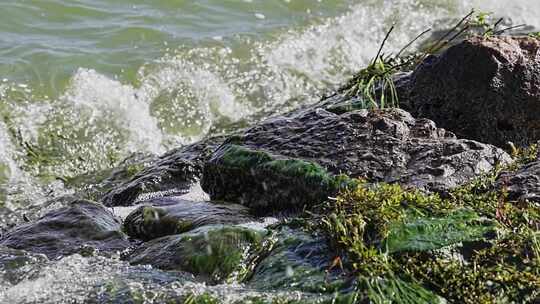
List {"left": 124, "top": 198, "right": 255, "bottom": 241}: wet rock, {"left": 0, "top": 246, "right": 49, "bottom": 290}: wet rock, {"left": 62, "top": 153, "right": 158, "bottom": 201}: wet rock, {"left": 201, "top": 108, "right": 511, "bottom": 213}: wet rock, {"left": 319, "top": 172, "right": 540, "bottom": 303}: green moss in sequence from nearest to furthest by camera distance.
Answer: {"left": 319, "top": 172, "right": 540, "bottom": 303}: green moss
{"left": 0, "top": 246, "right": 49, "bottom": 290}: wet rock
{"left": 201, "top": 108, "right": 511, "bottom": 213}: wet rock
{"left": 124, "top": 198, "right": 255, "bottom": 241}: wet rock
{"left": 62, "top": 153, "right": 158, "bottom": 201}: wet rock

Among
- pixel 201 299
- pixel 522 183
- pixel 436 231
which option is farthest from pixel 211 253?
pixel 522 183

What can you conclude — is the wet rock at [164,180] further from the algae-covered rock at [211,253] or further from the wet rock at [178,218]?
the algae-covered rock at [211,253]

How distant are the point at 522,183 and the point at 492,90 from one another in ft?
4.04

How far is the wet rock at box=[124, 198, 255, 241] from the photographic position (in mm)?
4730

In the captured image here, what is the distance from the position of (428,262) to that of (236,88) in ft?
23.6

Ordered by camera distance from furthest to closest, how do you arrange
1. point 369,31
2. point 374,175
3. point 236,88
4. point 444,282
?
point 369,31 < point 236,88 < point 374,175 < point 444,282

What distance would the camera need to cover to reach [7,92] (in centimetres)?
962

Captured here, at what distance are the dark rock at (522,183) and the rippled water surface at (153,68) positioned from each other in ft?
15.2

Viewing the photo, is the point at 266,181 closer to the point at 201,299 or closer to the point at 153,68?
the point at 201,299

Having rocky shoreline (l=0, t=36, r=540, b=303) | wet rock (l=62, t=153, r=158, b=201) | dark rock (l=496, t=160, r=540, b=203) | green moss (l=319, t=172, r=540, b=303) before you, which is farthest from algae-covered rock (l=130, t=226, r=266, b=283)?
wet rock (l=62, t=153, r=158, b=201)

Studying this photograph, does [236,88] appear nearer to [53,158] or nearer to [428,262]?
[53,158]

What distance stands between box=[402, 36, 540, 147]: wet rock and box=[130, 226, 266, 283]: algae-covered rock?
75.5 inches

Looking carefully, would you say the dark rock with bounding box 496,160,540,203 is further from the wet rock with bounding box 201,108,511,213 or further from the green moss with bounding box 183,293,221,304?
the green moss with bounding box 183,293,221,304

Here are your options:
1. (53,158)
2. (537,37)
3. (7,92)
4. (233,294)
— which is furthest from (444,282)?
(7,92)
